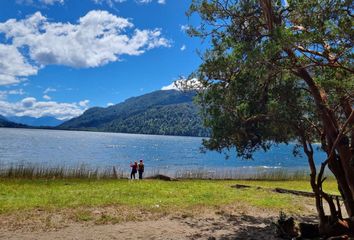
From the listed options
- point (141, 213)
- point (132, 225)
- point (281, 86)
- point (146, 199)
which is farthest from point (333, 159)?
point (146, 199)

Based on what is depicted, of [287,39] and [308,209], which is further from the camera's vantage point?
[308,209]

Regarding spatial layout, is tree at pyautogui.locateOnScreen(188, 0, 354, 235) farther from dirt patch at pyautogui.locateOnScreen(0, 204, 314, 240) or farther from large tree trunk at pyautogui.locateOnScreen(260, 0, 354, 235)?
dirt patch at pyautogui.locateOnScreen(0, 204, 314, 240)

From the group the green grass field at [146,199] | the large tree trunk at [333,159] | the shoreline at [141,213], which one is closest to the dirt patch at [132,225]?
the shoreline at [141,213]

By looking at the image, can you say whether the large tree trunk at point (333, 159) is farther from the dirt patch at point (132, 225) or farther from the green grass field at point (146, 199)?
the green grass field at point (146, 199)

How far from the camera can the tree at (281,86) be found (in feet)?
33.2

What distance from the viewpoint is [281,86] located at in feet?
44.0

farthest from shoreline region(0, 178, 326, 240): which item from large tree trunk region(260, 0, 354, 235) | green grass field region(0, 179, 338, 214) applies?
large tree trunk region(260, 0, 354, 235)

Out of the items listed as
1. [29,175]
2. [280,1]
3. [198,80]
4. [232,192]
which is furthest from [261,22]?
[29,175]

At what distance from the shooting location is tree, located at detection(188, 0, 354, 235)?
1011 centimetres

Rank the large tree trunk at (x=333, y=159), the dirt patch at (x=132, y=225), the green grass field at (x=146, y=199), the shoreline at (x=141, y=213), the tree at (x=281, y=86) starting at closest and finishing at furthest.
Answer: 1. the tree at (x=281, y=86)
2. the large tree trunk at (x=333, y=159)
3. the dirt patch at (x=132, y=225)
4. the shoreline at (x=141, y=213)
5. the green grass field at (x=146, y=199)

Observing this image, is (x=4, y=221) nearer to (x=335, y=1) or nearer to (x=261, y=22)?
Result: (x=261, y=22)

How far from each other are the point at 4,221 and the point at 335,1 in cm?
1329

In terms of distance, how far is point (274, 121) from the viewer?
13.6 metres

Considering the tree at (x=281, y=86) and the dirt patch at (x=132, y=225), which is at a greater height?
the tree at (x=281, y=86)
